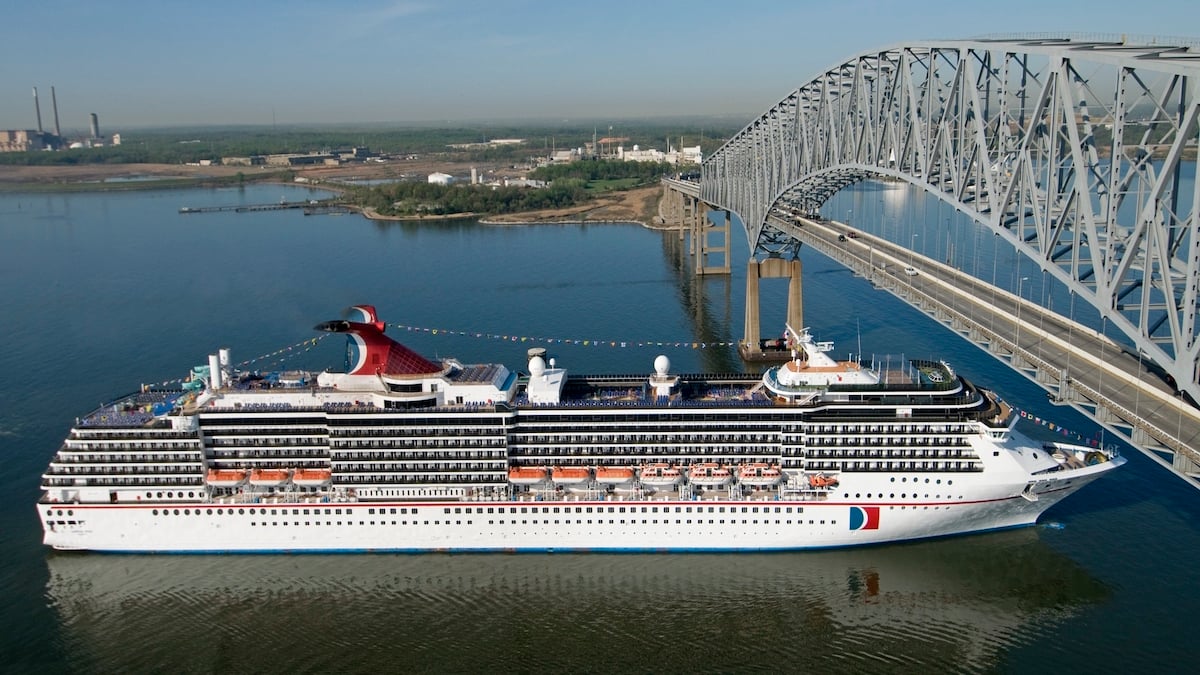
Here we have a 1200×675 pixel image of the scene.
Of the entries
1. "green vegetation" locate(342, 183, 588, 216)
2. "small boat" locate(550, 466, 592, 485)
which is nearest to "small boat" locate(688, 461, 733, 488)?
"small boat" locate(550, 466, 592, 485)

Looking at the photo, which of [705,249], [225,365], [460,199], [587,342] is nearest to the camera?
[225,365]

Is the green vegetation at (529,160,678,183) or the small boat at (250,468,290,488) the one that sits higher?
the green vegetation at (529,160,678,183)

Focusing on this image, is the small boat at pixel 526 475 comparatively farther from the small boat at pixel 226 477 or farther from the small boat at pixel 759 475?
the small boat at pixel 226 477

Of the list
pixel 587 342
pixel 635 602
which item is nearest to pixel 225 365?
pixel 635 602

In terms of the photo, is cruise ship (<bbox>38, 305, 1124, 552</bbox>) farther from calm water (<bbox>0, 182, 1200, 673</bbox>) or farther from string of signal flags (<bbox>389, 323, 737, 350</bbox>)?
string of signal flags (<bbox>389, 323, 737, 350</bbox>)

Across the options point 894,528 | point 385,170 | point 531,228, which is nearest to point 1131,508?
point 894,528

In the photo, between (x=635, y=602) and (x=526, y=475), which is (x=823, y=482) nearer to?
(x=635, y=602)

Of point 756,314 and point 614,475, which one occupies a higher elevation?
point 756,314
